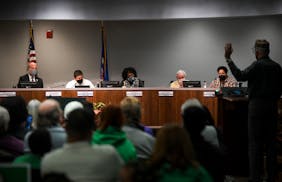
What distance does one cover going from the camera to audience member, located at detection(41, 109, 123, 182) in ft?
9.45

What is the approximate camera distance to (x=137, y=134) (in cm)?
379

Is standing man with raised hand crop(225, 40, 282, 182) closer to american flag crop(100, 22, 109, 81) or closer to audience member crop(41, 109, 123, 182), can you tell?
audience member crop(41, 109, 123, 182)

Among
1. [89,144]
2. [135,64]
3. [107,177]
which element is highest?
[135,64]

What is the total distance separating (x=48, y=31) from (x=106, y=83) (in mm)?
3220

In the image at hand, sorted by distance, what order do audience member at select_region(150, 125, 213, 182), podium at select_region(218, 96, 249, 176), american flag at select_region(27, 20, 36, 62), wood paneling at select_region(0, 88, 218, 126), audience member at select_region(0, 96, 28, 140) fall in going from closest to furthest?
audience member at select_region(150, 125, 213, 182) < audience member at select_region(0, 96, 28, 140) < podium at select_region(218, 96, 249, 176) < wood paneling at select_region(0, 88, 218, 126) < american flag at select_region(27, 20, 36, 62)

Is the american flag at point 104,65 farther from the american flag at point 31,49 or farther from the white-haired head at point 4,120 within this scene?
the white-haired head at point 4,120

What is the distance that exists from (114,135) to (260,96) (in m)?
2.21

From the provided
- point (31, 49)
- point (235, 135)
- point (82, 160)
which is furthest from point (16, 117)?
point (31, 49)

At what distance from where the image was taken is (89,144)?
3.03 m

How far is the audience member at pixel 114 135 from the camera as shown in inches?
136

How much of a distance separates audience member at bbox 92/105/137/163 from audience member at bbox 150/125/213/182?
2.29 feet

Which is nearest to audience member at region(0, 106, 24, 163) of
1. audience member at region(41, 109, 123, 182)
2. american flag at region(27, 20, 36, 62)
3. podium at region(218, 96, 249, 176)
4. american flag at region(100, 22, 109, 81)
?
audience member at region(41, 109, 123, 182)

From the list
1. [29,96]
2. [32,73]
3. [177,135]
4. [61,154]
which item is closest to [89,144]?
[61,154]

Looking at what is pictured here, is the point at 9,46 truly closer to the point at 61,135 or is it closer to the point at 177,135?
the point at 61,135
